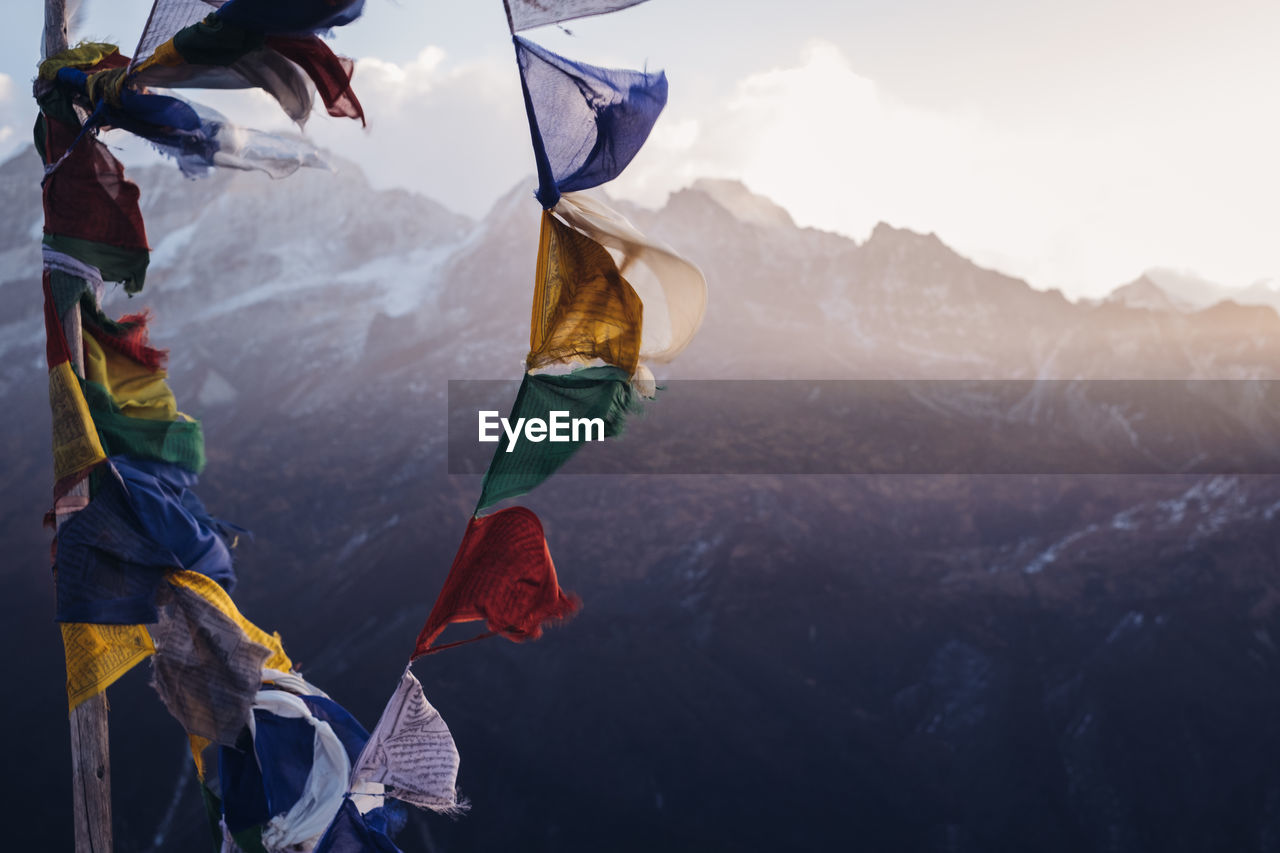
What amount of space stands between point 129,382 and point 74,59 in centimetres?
121

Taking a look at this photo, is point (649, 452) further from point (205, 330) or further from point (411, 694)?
point (205, 330)

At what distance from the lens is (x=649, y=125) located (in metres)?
2.75

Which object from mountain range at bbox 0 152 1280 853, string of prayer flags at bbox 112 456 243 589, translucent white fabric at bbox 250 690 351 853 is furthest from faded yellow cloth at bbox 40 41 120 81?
mountain range at bbox 0 152 1280 853

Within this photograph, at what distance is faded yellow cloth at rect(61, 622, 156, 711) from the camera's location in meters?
2.63

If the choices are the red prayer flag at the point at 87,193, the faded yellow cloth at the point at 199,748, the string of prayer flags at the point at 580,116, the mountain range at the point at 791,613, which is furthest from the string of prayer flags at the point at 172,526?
the mountain range at the point at 791,613

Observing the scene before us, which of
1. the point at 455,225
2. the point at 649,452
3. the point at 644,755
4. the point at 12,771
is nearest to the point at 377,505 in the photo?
the point at 649,452

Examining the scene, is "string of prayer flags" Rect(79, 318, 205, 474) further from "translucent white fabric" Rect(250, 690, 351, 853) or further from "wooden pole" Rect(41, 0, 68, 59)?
"translucent white fabric" Rect(250, 690, 351, 853)

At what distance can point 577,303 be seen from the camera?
2846 millimetres

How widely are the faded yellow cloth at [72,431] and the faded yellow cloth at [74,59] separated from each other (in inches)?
41.4

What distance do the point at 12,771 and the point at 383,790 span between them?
16911 mm

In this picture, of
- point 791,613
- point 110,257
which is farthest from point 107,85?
point 791,613

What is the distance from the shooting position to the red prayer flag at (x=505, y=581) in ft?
9.48

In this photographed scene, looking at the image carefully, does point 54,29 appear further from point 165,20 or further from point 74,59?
point 165,20

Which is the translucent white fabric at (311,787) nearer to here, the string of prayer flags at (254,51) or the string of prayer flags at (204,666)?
the string of prayer flags at (204,666)
